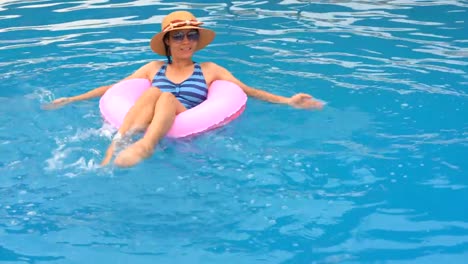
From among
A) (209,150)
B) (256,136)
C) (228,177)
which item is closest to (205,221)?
(228,177)

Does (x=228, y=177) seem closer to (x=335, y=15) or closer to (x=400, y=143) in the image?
(x=400, y=143)

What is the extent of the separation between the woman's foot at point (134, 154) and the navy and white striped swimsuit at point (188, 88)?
0.98 meters

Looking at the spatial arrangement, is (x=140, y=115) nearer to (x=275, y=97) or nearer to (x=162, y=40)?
(x=162, y=40)

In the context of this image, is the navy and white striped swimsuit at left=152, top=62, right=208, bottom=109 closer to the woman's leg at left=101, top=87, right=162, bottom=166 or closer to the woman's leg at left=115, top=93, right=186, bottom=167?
the woman's leg at left=115, top=93, right=186, bottom=167

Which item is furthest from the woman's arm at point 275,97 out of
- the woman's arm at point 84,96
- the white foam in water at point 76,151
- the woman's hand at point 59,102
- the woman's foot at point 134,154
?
the woman's foot at point 134,154

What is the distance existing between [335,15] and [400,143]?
443 centimetres

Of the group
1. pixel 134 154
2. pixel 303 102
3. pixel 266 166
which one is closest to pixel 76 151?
pixel 134 154

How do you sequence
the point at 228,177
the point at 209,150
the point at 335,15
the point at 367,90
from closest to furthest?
the point at 228,177 → the point at 209,150 → the point at 367,90 → the point at 335,15

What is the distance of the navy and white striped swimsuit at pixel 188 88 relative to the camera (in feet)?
16.7

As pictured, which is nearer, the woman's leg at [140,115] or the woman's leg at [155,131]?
the woman's leg at [155,131]

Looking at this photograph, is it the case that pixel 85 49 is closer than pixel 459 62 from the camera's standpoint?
No

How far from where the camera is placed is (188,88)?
5109mm

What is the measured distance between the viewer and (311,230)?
3463mm

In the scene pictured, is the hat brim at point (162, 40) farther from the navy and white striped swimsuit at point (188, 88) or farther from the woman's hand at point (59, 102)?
the woman's hand at point (59, 102)
